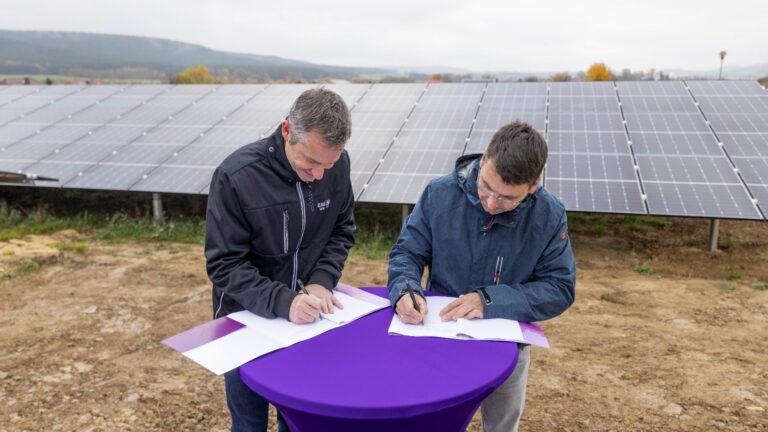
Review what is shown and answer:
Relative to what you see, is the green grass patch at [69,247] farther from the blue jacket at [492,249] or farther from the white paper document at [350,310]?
the blue jacket at [492,249]

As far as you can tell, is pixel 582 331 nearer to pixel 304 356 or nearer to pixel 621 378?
pixel 621 378

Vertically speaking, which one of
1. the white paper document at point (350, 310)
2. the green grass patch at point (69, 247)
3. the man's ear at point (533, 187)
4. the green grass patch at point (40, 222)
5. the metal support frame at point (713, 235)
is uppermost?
the man's ear at point (533, 187)

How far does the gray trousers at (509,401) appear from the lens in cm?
270

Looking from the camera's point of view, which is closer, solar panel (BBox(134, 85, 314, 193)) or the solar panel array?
the solar panel array

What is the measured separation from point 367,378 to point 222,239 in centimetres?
93

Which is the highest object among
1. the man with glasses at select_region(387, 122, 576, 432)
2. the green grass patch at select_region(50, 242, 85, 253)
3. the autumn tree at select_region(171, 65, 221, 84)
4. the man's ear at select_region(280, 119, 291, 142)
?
the autumn tree at select_region(171, 65, 221, 84)

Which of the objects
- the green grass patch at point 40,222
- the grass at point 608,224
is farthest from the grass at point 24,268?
the grass at point 608,224

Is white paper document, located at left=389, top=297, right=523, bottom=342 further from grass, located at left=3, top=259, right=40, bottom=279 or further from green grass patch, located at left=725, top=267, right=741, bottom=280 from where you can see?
grass, located at left=3, top=259, right=40, bottom=279

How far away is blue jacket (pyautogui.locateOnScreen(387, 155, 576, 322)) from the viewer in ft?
8.16

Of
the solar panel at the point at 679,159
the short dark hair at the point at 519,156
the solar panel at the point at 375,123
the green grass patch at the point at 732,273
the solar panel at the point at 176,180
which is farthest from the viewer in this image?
the solar panel at the point at 375,123

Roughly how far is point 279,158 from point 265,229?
0.33m

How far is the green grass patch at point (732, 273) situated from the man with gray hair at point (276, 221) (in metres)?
5.99

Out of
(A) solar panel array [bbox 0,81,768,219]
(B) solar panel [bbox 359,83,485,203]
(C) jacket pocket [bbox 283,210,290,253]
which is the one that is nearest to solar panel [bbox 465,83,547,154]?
(A) solar panel array [bbox 0,81,768,219]

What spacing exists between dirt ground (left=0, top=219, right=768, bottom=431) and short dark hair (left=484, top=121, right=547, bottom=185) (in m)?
2.33
